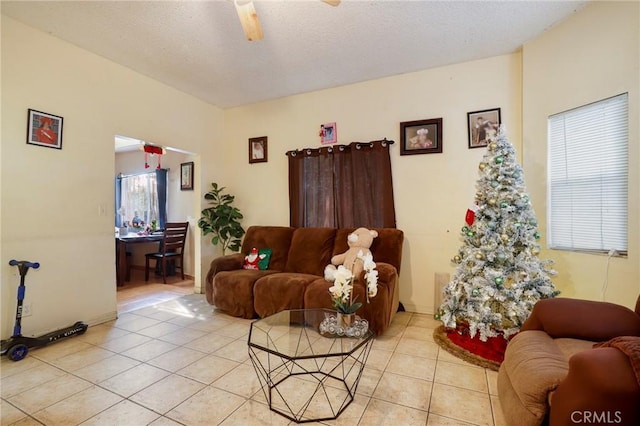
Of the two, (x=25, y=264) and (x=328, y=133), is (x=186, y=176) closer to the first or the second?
(x=328, y=133)

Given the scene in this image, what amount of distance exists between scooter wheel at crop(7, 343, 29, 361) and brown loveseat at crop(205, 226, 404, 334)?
1.49 metres

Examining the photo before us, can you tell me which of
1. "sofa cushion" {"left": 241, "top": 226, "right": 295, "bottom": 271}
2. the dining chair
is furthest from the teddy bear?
the dining chair

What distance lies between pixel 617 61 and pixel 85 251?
474cm

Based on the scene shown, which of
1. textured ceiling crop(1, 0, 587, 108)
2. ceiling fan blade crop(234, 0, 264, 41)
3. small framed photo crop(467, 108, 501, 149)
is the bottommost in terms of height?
small framed photo crop(467, 108, 501, 149)

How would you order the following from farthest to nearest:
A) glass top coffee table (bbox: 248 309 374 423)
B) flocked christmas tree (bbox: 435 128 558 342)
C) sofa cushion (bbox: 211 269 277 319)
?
sofa cushion (bbox: 211 269 277 319), flocked christmas tree (bbox: 435 128 558 342), glass top coffee table (bbox: 248 309 374 423)

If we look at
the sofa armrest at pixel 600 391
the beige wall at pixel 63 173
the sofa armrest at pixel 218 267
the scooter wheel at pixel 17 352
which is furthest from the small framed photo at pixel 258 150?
the sofa armrest at pixel 600 391

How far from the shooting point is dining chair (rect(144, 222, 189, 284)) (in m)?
4.55

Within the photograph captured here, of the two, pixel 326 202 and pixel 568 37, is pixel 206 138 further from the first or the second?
pixel 568 37

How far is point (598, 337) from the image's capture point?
4.78ft

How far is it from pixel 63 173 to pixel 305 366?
2.76m

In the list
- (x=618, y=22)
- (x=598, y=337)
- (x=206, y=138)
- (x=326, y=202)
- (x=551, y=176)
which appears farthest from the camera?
(x=206, y=138)

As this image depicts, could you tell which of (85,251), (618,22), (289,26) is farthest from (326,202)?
(618,22)
